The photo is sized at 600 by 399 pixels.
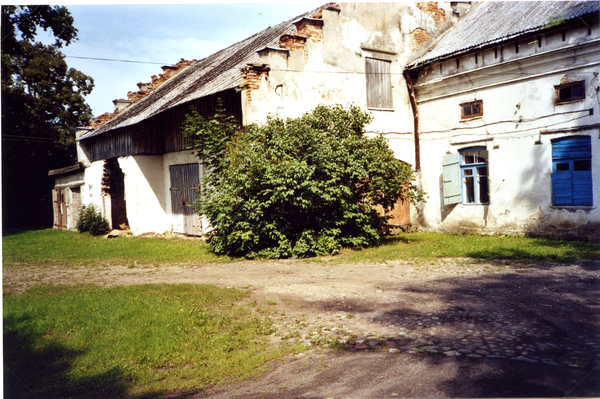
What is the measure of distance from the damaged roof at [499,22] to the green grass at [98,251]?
30.0 ft

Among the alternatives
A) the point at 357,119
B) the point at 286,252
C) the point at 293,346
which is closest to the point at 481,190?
the point at 357,119

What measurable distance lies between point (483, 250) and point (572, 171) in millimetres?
3327

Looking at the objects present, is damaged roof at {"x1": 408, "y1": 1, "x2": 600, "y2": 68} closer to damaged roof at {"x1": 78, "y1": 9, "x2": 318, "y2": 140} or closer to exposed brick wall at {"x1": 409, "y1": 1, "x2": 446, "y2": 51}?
exposed brick wall at {"x1": 409, "y1": 1, "x2": 446, "y2": 51}

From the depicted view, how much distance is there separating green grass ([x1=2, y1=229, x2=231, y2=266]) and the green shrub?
6.84 feet

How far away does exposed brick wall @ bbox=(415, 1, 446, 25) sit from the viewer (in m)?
14.7

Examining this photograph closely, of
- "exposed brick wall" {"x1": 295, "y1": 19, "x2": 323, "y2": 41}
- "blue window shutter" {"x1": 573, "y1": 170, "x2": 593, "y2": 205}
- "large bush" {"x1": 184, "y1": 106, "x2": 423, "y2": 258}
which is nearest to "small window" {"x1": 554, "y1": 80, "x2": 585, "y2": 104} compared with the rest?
"blue window shutter" {"x1": 573, "y1": 170, "x2": 593, "y2": 205}

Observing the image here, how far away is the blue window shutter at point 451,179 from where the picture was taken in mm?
13211

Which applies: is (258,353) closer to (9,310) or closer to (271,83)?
(9,310)

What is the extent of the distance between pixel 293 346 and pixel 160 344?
142 centimetres

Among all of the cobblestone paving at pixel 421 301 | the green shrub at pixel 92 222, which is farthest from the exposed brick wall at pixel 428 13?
the green shrub at pixel 92 222

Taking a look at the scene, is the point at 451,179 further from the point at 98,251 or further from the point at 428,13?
the point at 98,251

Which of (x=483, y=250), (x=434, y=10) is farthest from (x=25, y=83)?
(x=434, y=10)

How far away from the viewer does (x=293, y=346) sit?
14.6ft

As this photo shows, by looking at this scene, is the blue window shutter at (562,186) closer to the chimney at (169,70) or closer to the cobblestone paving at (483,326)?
the cobblestone paving at (483,326)
